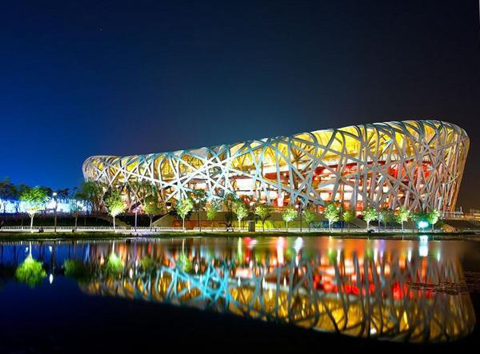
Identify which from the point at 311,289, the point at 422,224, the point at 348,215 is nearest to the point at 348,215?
the point at 348,215

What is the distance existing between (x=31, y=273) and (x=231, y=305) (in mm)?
9528

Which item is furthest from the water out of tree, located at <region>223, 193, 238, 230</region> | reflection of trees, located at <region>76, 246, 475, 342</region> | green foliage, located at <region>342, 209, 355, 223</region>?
tree, located at <region>223, 193, 238, 230</region>

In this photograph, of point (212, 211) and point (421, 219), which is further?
point (421, 219)

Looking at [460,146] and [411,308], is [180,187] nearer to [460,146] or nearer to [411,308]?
[460,146]

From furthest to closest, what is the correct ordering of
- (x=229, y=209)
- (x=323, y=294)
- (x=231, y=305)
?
(x=229, y=209), (x=323, y=294), (x=231, y=305)

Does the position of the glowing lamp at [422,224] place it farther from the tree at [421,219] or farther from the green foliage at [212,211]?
the green foliage at [212,211]

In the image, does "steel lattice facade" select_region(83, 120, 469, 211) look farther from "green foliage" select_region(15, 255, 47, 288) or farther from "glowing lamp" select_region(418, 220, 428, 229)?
"green foliage" select_region(15, 255, 47, 288)

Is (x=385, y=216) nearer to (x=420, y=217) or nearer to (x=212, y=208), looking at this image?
(x=420, y=217)

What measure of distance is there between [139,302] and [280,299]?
387cm

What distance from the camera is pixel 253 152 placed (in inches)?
3504

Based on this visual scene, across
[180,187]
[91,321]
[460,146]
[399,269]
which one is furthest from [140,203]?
[91,321]

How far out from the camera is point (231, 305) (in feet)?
40.2

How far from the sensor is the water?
9266mm

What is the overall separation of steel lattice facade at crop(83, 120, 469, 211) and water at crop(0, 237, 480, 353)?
6305cm
